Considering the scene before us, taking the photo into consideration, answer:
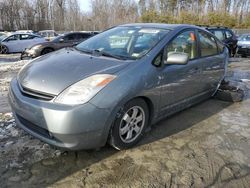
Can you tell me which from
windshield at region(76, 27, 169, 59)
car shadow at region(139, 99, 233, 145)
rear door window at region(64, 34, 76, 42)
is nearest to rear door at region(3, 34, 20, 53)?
rear door window at region(64, 34, 76, 42)

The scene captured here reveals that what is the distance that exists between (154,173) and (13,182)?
4.74 feet

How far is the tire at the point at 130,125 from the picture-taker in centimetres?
319

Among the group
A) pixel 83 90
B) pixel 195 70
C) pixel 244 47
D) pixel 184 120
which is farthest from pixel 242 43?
pixel 83 90

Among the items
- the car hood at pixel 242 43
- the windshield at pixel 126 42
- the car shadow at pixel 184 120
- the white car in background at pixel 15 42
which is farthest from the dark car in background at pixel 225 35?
the white car in background at pixel 15 42

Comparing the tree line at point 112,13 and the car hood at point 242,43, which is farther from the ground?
the tree line at point 112,13

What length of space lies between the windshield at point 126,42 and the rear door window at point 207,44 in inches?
38.0

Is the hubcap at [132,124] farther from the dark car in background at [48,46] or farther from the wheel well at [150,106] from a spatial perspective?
the dark car in background at [48,46]

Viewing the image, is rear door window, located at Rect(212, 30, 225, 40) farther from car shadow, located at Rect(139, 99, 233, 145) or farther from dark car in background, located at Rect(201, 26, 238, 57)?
car shadow, located at Rect(139, 99, 233, 145)

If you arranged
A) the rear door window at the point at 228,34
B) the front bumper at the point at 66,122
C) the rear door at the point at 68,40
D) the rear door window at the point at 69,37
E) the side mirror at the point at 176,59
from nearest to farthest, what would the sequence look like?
the front bumper at the point at 66,122, the side mirror at the point at 176,59, the rear door window at the point at 228,34, the rear door at the point at 68,40, the rear door window at the point at 69,37

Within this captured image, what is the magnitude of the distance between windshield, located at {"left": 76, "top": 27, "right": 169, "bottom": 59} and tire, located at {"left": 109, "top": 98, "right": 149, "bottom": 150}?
2.15 ft

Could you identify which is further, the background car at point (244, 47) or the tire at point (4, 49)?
the tire at point (4, 49)

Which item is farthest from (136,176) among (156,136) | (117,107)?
(156,136)

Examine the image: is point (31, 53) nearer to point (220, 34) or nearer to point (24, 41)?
point (24, 41)

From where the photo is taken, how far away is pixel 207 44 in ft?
16.0
